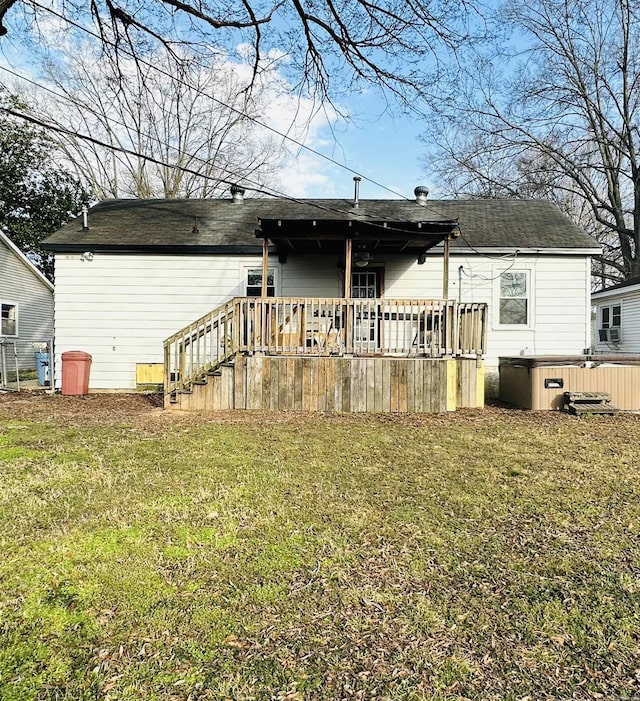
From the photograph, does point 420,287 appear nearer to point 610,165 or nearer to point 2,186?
point 610,165

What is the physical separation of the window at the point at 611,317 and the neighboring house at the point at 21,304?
20676mm

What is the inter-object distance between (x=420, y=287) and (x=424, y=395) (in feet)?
11.6

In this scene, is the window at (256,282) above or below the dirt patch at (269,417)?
above

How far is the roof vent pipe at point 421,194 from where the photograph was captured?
Answer: 12.5 m

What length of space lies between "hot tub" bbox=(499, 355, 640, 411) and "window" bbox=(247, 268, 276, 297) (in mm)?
5801

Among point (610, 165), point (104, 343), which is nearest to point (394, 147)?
point (104, 343)

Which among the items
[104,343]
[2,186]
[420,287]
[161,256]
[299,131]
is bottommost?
[104,343]

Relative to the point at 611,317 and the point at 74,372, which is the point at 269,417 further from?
the point at 611,317

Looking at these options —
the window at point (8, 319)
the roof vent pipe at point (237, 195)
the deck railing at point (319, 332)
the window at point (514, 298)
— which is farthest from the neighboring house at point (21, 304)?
the window at point (514, 298)

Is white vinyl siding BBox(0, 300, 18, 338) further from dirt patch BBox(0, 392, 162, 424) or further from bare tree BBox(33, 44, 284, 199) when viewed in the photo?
dirt patch BBox(0, 392, 162, 424)

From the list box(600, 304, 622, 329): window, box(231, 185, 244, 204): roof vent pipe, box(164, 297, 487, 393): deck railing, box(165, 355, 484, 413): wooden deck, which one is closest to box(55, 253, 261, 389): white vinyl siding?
box(164, 297, 487, 393): deck railing

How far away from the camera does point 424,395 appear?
7836mm

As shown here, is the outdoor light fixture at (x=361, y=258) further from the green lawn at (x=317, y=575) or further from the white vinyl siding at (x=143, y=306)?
the green lawn at (x=317, y=575)

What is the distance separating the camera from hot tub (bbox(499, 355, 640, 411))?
26.0 ft
